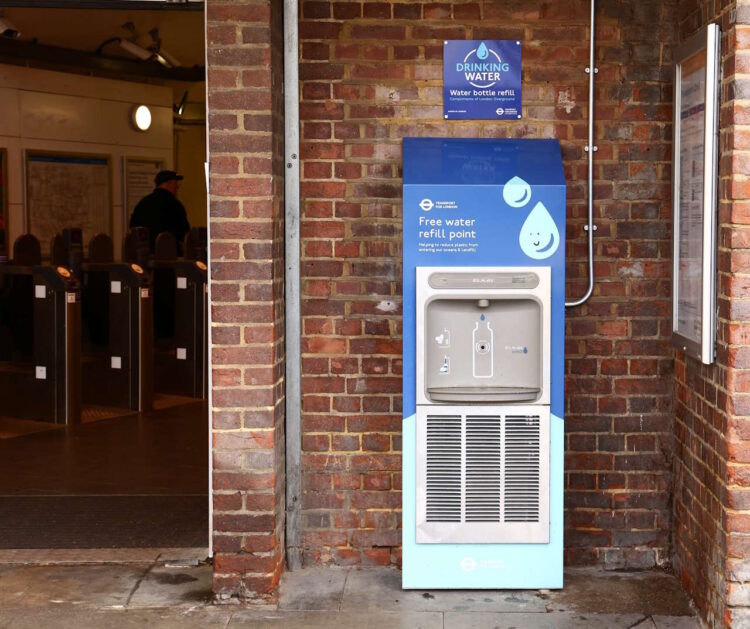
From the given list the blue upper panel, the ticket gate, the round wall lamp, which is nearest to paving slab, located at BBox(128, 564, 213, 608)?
the blue upper panel

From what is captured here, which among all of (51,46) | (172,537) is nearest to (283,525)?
(172,537)

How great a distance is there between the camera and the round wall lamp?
14734 mm

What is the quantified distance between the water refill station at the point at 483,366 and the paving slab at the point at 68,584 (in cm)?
123

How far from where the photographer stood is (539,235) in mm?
4422

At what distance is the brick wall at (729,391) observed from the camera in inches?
159

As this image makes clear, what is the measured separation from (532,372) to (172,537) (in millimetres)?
2097

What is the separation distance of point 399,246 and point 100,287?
23.7ft

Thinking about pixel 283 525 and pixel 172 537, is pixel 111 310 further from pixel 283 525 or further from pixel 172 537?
pixel 283 525

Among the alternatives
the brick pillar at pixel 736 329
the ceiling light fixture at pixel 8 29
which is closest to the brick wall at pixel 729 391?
the brick pillar at pixel 736 329

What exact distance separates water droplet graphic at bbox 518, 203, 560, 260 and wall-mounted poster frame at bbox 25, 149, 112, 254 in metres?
9.56

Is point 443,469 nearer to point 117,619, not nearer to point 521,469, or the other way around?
point 521,469

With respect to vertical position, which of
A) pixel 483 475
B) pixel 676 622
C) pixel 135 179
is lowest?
pixel 676 622

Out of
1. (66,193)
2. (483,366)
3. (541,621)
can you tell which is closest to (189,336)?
(66,193)

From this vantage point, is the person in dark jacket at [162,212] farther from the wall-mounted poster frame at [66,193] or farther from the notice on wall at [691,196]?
the notice on wall at [691,196]
